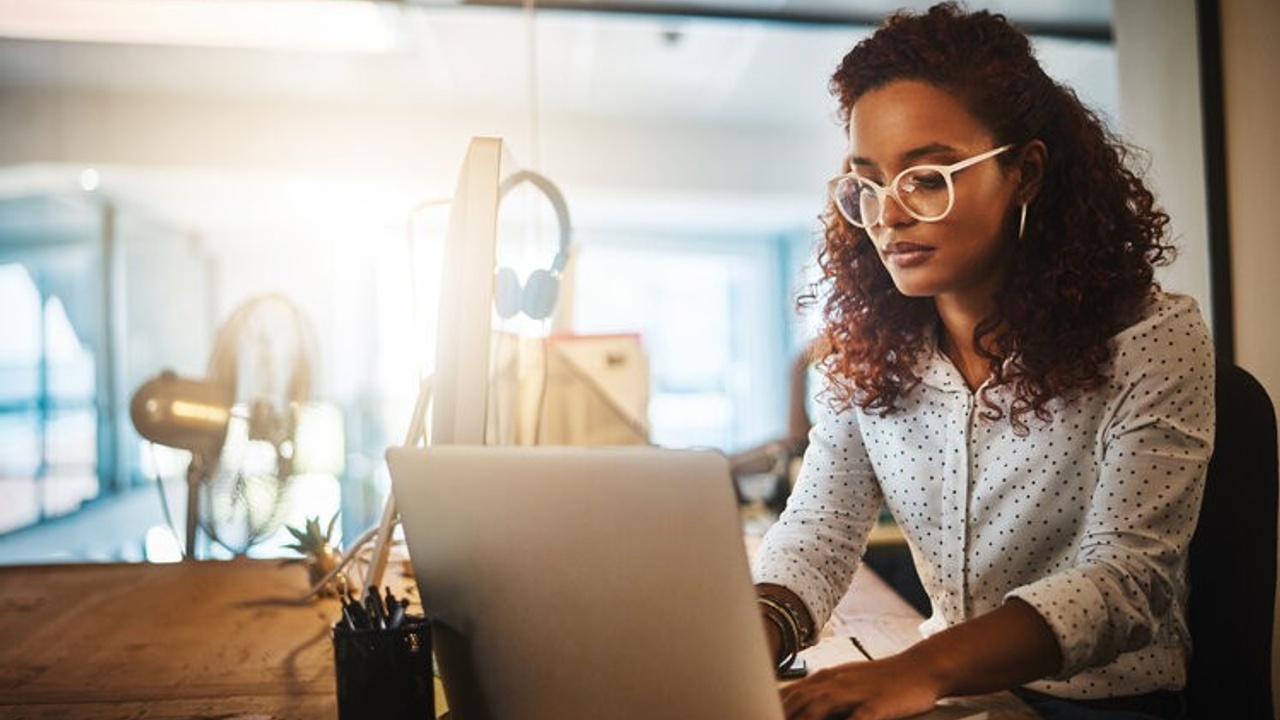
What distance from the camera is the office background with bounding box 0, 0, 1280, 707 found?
4855 millimetres

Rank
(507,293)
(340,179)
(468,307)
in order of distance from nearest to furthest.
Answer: (468,307), (507,293), (340,179)

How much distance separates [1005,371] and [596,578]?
662mm

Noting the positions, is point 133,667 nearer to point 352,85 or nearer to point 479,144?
point 479,144

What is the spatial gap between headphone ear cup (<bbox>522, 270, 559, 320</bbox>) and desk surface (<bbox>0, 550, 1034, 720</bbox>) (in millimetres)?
450

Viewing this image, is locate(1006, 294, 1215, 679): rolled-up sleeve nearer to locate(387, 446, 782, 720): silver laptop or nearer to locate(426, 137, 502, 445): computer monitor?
locate(387, 446, 782, 720): silver laptop

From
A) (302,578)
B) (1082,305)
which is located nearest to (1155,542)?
(1082,305)

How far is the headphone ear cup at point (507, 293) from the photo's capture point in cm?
126

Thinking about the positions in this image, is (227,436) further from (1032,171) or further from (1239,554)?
(1239,554)

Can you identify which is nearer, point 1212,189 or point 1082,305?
point 1082,305

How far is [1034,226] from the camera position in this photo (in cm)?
118

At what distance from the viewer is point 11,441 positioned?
18.9ft

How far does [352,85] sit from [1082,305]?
499cm

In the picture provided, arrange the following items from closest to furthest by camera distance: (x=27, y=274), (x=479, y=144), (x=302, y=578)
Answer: (x=479, y=144) < (x=302, y=578) < (x=27, y=274)

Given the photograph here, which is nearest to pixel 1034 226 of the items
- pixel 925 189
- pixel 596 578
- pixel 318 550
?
pixel 925 189
